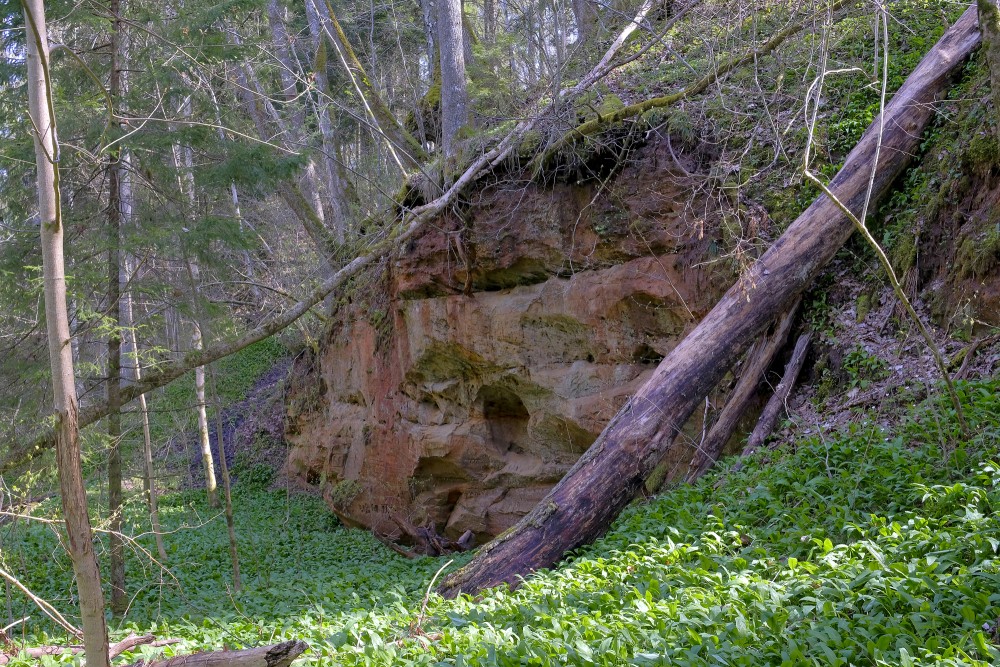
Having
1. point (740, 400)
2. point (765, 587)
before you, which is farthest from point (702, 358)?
point (765, 587)

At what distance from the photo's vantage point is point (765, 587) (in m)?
3.91

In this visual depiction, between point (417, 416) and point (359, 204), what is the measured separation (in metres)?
5.81

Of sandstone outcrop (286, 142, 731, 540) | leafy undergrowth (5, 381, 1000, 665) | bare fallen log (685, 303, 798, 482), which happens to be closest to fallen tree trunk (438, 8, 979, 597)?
bare fallen log (685, 303, 798, 482)

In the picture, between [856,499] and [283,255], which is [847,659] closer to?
[856,499]

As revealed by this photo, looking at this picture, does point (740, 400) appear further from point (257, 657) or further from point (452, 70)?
point (452, 70)

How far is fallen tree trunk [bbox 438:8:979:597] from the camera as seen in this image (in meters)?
6.09

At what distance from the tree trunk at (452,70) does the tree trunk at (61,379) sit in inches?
329

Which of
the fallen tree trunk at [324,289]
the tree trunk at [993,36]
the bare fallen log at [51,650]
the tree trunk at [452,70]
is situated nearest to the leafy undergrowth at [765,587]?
the bare fallen log at [51,650]

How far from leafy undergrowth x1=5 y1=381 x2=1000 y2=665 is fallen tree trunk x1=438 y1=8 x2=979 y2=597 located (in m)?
0.34

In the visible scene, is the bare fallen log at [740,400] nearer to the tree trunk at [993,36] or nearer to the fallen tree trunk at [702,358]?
the fallen tree trunk at [702,358]

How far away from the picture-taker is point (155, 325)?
9.27 m

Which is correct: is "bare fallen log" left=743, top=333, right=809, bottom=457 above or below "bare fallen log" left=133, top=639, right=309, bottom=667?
above

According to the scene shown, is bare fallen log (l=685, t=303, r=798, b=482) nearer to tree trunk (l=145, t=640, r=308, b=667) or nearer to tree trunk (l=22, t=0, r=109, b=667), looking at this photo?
tree trunk (l=145, t=640, r=308, b=667)

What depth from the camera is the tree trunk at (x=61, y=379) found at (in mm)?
3656
